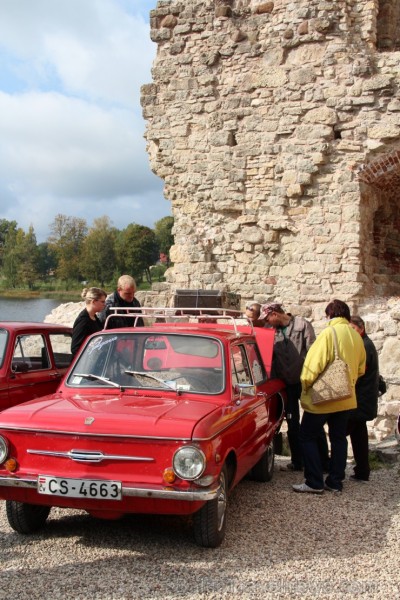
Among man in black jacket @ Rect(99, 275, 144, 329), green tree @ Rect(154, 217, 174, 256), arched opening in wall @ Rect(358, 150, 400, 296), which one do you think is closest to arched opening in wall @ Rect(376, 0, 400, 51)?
arched opening in wall @ Rect(358, 150, 400, 296)

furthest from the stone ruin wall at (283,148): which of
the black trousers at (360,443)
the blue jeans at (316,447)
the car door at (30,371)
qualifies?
the car door at (30,371)

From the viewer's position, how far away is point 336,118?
10914mm

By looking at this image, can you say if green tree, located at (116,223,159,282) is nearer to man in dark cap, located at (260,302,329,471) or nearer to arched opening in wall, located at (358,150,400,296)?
arched opening in wall, located at (358,150,400,296)

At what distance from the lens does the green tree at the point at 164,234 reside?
5428cm

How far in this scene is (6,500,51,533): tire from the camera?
471 centimetres

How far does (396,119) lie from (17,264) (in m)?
48.7

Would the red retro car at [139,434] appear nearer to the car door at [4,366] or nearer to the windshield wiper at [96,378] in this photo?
the windshield wiper at [96,378]

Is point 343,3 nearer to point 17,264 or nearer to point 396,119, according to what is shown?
point 396,119

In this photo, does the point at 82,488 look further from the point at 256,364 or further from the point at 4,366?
the point at 4,366

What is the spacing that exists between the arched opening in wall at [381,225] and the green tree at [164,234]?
130ft

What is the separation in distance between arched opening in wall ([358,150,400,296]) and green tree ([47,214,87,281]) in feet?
142

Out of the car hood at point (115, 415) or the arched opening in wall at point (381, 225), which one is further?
the arched opening in wall at point (381, 225)

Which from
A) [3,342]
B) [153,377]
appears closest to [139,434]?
[153,377]

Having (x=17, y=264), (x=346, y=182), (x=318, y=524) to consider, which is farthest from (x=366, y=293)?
(x=17, y=264)
